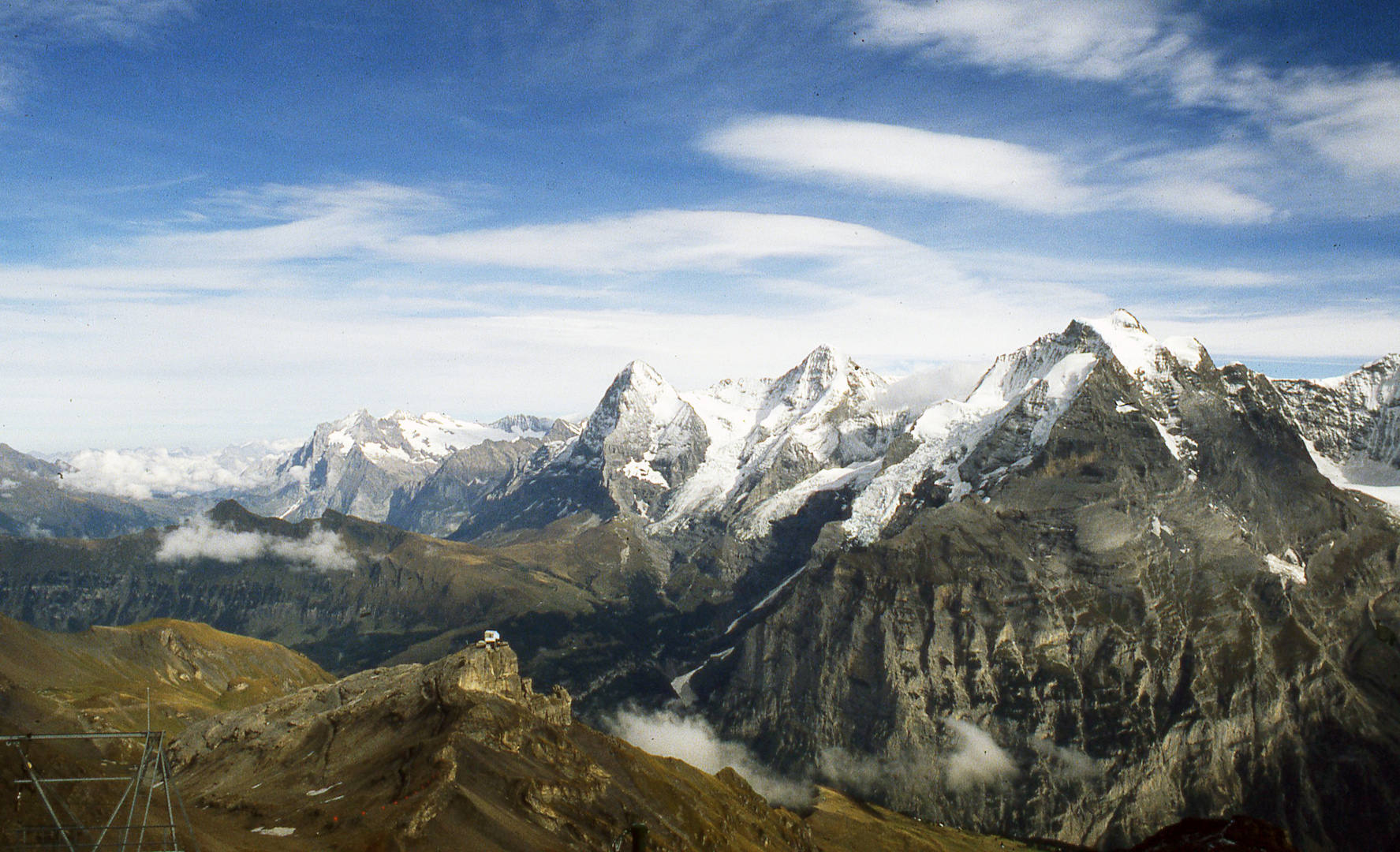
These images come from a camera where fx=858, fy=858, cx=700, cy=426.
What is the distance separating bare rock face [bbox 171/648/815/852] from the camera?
347 ft

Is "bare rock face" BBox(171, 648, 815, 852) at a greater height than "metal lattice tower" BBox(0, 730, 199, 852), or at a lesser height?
lesser

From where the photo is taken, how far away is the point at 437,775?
114 m

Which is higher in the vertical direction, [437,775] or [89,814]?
[89,814]

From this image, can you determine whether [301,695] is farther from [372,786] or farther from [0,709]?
[372,786]

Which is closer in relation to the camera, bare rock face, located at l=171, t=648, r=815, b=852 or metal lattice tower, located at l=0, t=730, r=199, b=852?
metal lattice tower, located at l=0, t=730, r=199, b=852

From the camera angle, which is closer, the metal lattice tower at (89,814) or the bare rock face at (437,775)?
the metal lattice tower at (89,814)

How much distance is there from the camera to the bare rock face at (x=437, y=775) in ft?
347

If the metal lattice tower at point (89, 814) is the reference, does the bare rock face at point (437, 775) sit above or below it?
below

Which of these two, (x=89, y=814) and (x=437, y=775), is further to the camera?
(x=437, y=775)

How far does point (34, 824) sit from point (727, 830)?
13649 centimetres

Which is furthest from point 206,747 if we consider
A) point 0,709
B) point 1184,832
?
point 1184,832

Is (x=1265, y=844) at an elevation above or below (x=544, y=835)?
above

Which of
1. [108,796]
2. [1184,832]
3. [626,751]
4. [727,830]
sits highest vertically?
[108,796]

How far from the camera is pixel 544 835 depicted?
4473 inches
